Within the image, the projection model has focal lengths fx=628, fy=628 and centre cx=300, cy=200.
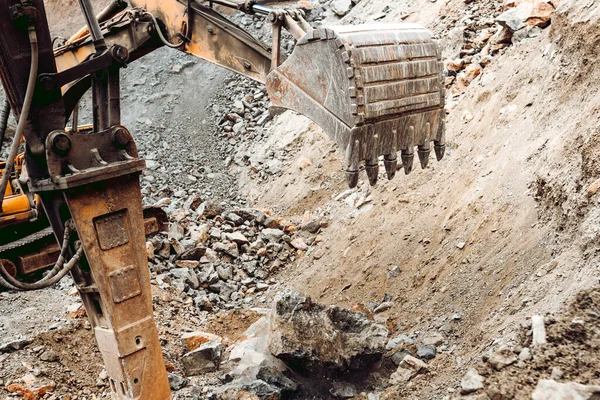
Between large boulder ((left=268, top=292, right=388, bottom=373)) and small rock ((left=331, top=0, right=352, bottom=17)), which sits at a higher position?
small rock ((left=331, top=0, right=352, bottom=17))

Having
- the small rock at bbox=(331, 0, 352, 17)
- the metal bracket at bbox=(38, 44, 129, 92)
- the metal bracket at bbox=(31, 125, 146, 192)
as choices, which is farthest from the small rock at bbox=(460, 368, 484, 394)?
the small rock at bbox=(331, 0, 352, 17)

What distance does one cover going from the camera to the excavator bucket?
143 inches

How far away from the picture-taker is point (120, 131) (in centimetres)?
367

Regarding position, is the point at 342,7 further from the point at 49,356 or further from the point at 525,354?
the point at 525,354

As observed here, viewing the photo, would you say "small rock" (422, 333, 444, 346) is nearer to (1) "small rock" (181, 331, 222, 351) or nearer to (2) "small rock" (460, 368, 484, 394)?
(2) "small rock" (460, 368, 484, 394)

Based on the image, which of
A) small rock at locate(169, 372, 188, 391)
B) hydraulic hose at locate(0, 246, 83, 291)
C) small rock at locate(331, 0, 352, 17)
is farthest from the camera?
small rock at locate(331, 0, 352, 17)

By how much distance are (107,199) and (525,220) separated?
311cm

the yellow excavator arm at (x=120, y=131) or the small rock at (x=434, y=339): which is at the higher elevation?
the yellow excavator arm at (x=120, y=131)

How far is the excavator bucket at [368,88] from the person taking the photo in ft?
11.9

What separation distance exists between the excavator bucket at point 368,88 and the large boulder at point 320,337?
128cm

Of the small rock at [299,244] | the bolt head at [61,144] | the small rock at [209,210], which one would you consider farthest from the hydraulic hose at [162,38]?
the small rock at [209,210]

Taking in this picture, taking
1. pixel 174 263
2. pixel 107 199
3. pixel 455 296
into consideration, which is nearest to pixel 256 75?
pixel 107 199

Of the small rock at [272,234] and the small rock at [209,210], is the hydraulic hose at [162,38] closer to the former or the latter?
the small rock at [272,234]

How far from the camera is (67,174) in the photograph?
3457mm
